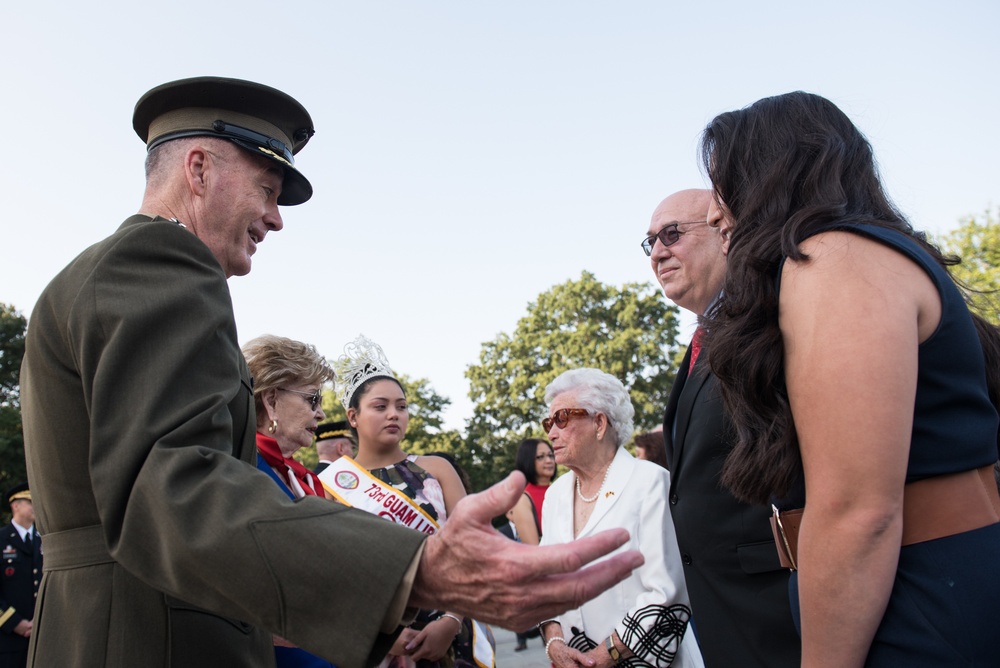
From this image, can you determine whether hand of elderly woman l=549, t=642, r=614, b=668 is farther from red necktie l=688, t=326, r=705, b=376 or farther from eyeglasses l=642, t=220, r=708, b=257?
eyeglasses l=642, t=220, r=708, b=257

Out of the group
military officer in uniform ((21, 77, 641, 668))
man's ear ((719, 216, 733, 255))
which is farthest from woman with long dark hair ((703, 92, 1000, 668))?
military officer in uniform ((21, 77, 641, 668))

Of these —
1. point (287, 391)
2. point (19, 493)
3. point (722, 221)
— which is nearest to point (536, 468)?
point (287, 391)

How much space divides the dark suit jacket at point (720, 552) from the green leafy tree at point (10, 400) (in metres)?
29.8

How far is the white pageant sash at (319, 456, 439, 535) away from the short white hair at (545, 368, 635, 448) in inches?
41.9

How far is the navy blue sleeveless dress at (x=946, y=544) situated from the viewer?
164 centimetres

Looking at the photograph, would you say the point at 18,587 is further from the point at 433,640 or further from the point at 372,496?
the point at 433,640

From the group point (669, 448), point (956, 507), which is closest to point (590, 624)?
point (669, 448)

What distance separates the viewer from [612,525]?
4.04m

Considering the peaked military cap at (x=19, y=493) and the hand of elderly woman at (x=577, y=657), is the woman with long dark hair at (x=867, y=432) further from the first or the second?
the peaked military cap at (x=19, y=493)

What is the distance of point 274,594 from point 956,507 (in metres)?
1.43

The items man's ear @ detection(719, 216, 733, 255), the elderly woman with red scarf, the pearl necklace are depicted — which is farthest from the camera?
the pearl necklace

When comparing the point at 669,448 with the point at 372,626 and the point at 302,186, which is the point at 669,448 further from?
the point at 372,626

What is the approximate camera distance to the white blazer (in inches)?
142

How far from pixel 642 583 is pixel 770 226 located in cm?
228
